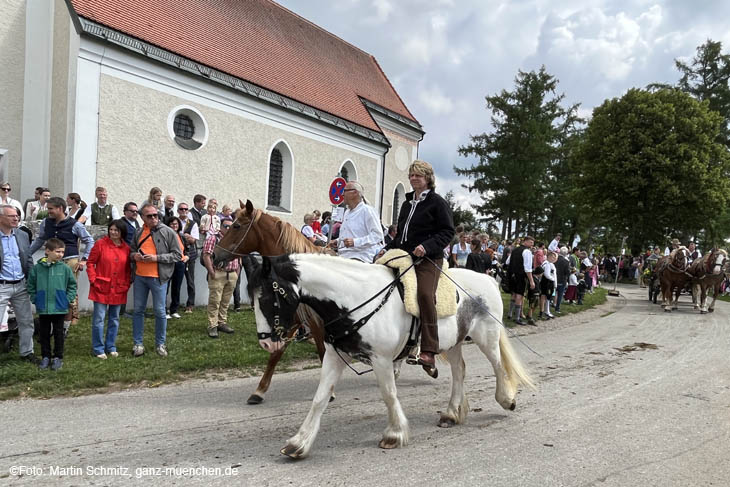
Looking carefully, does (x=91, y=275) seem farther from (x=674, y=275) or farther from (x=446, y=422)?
(x=674, y=275)

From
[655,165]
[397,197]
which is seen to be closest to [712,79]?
[655,165]

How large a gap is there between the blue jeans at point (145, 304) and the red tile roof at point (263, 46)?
11.2m

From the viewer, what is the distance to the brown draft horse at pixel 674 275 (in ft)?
50.9

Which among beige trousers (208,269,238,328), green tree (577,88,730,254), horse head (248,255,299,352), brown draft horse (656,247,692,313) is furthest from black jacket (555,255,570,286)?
green tree (577,88,730,254)

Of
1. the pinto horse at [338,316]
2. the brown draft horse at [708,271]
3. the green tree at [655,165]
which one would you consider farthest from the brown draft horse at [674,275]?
the green tree at [655,165]

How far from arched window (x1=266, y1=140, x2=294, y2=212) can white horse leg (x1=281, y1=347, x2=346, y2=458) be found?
1743 centimetres

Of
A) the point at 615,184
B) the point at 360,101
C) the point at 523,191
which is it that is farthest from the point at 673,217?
the point at 360,101

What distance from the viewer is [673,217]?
32.1 meters

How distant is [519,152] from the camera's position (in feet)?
130

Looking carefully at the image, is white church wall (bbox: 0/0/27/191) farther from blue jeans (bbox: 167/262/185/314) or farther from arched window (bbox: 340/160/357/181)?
arched window (bbox: 340/160/357/181)

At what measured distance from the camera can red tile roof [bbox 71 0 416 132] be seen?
1605cm

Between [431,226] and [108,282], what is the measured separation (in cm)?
478

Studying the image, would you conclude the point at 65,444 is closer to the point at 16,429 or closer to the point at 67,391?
the point at 16,429

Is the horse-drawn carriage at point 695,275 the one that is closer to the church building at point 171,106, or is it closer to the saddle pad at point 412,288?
the saddle pad at point 412,288
